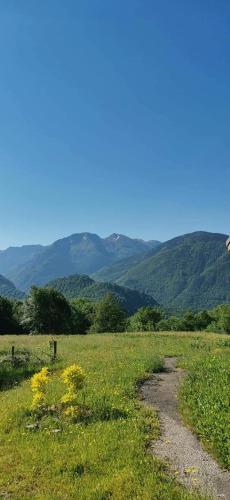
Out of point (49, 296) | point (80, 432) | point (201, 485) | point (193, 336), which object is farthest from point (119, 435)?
point (49, 296)

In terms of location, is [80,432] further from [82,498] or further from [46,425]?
[82,498]

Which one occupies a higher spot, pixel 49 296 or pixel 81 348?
pixel 49 296

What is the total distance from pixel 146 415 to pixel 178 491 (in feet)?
24.2

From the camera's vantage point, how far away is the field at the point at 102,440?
12625 mm

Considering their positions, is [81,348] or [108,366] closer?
[108,366]

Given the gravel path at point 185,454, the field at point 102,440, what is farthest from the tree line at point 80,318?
the gravel path at point 185,454

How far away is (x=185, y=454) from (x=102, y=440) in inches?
109

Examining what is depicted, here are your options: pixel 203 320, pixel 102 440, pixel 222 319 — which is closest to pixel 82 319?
pixel 222 319

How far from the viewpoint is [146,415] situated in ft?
63.1

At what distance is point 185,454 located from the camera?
14.9 m

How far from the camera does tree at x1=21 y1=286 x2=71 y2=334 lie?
102 metres

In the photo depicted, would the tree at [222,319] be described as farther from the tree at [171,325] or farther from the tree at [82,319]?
the tree at [82,319]

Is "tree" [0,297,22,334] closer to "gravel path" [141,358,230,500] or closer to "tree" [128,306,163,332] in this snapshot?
"tree" [128,306,163,332]

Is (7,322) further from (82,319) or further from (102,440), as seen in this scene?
(102,440)
